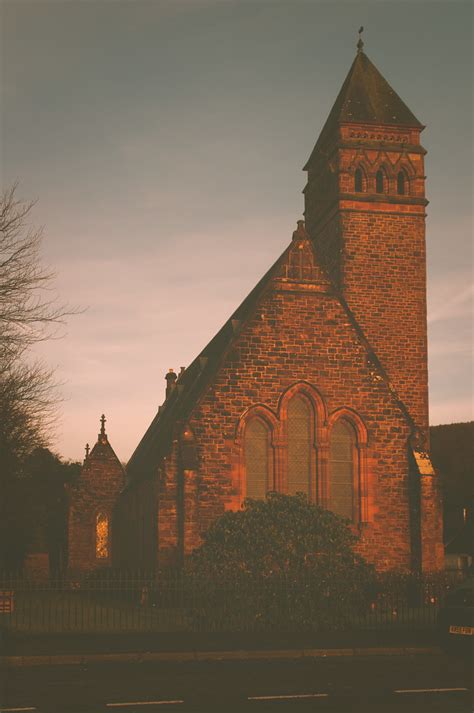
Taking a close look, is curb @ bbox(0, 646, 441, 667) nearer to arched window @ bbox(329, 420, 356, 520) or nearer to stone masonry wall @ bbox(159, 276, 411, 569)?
A: stone masonry wall @ bbox(159, 276, 411, 569)

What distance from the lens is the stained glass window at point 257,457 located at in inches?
1202

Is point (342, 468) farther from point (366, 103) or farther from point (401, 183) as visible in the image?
point (366, 103)

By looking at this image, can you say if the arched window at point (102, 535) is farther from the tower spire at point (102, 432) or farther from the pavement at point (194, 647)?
the pavement at point (194, 647)

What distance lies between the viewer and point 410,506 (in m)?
31.3

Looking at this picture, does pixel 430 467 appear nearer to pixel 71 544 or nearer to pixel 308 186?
pixel 308 186

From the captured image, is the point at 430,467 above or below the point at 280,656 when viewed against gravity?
above

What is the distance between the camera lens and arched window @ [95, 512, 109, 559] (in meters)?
46.7

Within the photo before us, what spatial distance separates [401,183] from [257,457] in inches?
546

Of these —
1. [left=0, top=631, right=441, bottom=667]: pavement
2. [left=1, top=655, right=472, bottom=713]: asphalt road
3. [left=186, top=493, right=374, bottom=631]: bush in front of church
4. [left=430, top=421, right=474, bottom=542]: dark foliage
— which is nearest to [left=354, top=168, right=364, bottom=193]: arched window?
[left=186, top=493, right=374, bottom=631]: bush in front of church

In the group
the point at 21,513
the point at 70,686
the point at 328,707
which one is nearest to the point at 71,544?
the point at 21,513

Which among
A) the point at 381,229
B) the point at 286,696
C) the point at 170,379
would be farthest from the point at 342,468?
the point at 170,379

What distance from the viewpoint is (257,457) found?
30672 millimetres

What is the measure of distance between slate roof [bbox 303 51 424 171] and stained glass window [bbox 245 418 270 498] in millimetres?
13915

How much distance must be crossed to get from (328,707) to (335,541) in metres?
11.9
